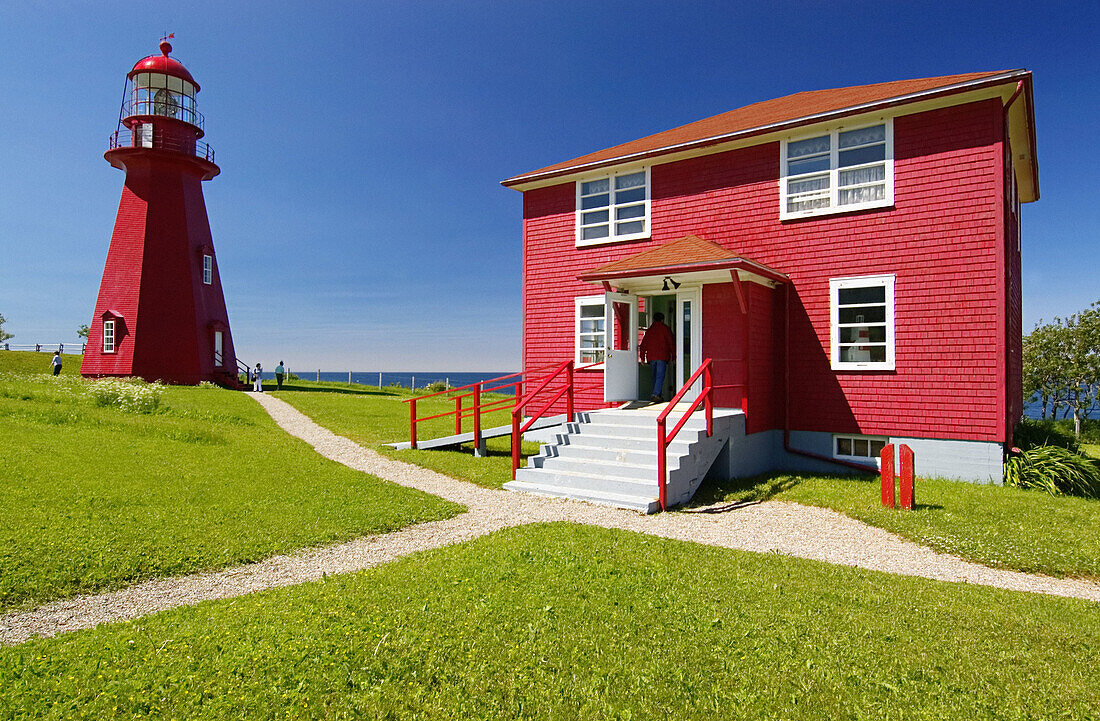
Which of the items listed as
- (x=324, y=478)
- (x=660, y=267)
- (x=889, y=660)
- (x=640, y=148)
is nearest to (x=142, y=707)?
(x=889, y=660)

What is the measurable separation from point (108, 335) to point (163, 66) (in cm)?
1299

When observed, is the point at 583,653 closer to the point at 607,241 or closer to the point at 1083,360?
the point at 607,241

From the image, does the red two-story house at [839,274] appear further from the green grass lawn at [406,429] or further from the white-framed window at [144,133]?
the white-framed window at [144,133]

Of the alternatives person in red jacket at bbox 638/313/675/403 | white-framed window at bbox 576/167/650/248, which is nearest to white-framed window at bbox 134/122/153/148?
white-framed window at bbox 576/167/650/248

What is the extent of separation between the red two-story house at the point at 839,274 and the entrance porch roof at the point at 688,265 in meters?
0.05

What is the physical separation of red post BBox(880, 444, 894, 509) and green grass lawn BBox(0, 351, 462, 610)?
648 centimetres

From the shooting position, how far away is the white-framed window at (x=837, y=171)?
12109 millimetres

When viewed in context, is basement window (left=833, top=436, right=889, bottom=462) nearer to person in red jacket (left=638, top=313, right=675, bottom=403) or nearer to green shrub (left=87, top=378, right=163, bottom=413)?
person in red jacket (left=638, top=313, right=675, bottom=403)

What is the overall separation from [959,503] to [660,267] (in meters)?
6.24

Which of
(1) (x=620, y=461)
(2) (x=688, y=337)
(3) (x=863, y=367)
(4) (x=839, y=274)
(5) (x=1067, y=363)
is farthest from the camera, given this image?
(5) (x=1067, y=363)

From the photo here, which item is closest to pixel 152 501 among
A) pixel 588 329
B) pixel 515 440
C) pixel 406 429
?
pixel 515 440

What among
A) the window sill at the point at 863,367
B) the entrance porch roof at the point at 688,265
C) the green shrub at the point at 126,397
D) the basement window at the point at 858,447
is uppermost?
the entrance porch roof at the point at 688,265

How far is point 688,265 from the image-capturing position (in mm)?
11586

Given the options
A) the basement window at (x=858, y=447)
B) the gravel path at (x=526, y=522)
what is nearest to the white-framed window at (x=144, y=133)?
the gravel path at (x=526, y=522)
